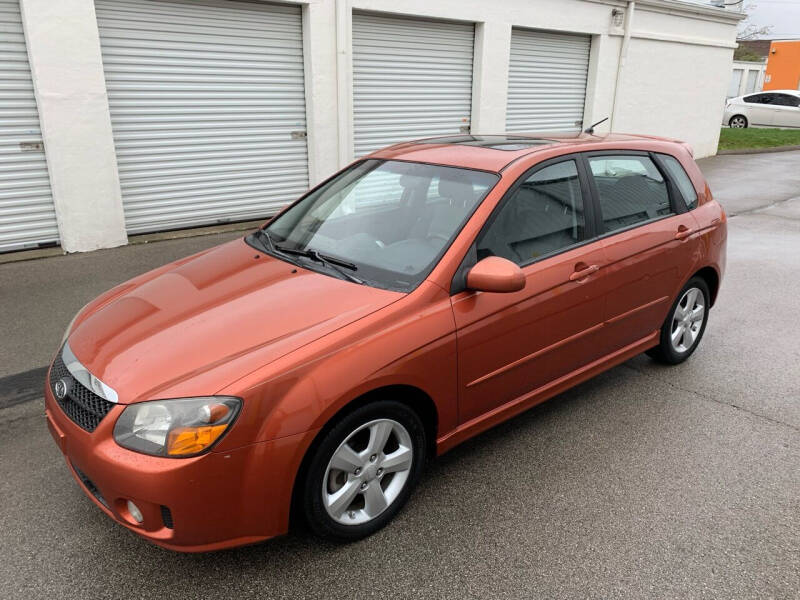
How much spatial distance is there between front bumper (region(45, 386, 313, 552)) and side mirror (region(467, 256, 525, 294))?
1.02m

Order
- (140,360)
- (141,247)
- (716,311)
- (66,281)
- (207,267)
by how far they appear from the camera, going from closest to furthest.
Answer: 1. (140,360)
2. (207,267)
3. (716,311)
4. (66,281)
5. (141,247)

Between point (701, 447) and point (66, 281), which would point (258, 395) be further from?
point (66, 281)

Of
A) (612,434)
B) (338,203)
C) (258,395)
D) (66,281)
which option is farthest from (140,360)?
(66,281)

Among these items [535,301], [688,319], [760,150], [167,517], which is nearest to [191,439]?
[167,517]

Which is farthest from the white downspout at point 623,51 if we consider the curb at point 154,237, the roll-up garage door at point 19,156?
the roll-up garage door at point 19,156

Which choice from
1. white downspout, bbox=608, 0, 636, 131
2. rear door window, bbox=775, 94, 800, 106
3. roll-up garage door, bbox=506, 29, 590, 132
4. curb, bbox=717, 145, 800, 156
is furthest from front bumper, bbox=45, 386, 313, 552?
rear door window, bbox=775, 94, 800, 106

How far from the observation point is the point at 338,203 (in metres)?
3.73

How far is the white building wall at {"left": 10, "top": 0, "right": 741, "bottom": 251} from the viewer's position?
21.9 ft

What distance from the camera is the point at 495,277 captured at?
2775mm

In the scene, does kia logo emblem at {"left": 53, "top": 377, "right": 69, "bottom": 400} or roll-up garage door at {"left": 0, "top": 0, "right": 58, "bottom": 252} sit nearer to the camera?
kia logo emblem at {"left": 53, "top": 377, "right": 69, "bottom": 400}

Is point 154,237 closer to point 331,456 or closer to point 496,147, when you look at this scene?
point 496,147

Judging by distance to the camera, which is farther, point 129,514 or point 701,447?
point 701,447

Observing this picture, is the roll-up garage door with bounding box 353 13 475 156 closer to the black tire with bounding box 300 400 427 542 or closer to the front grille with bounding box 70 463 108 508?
the black tire with bounding box 300 400 427 542

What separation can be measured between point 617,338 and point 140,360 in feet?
8.93
